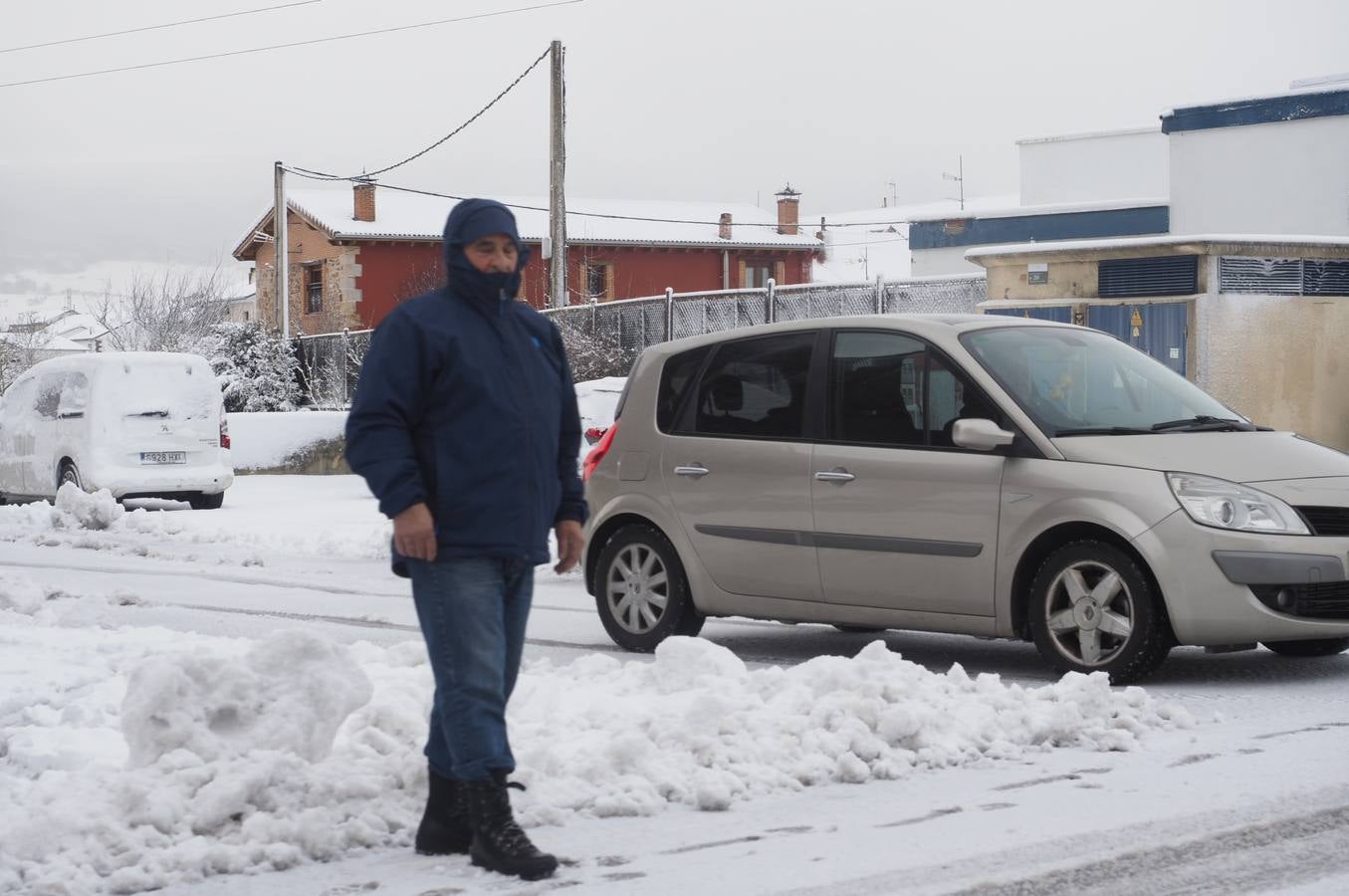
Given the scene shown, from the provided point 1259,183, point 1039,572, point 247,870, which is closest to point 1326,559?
point 1039,572

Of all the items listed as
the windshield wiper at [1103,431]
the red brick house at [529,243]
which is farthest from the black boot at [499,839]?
the red brick house at [529,243]

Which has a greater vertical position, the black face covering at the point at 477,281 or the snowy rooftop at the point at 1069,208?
the snowy rooftop at the point at 1069,208

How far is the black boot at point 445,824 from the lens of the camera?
495 centimetres

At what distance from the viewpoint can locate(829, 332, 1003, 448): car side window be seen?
823 centimetres

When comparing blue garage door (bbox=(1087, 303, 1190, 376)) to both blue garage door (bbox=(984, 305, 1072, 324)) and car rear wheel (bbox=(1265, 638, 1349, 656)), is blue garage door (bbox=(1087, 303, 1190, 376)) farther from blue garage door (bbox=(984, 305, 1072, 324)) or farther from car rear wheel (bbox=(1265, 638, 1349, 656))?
car rear wheel (bbox=(1265, 638, 1349, 656))

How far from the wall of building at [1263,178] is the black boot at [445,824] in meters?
29.5

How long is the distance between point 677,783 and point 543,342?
1517mm

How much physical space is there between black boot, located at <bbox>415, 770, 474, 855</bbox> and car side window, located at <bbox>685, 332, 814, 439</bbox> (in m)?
4.07

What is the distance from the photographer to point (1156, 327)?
18.3 meters

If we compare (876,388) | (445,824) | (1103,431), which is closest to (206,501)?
(876,388)

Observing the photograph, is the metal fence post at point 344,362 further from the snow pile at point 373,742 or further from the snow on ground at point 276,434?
the snow pile at point 373,742

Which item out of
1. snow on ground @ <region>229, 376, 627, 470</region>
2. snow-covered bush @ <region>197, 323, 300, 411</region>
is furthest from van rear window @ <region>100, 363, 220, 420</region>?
snow-covered bush @ <region>197, 323, 300, 411</region>

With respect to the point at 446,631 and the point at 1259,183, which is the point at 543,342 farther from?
the point at 1259,183

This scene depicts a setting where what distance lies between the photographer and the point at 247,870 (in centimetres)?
484
